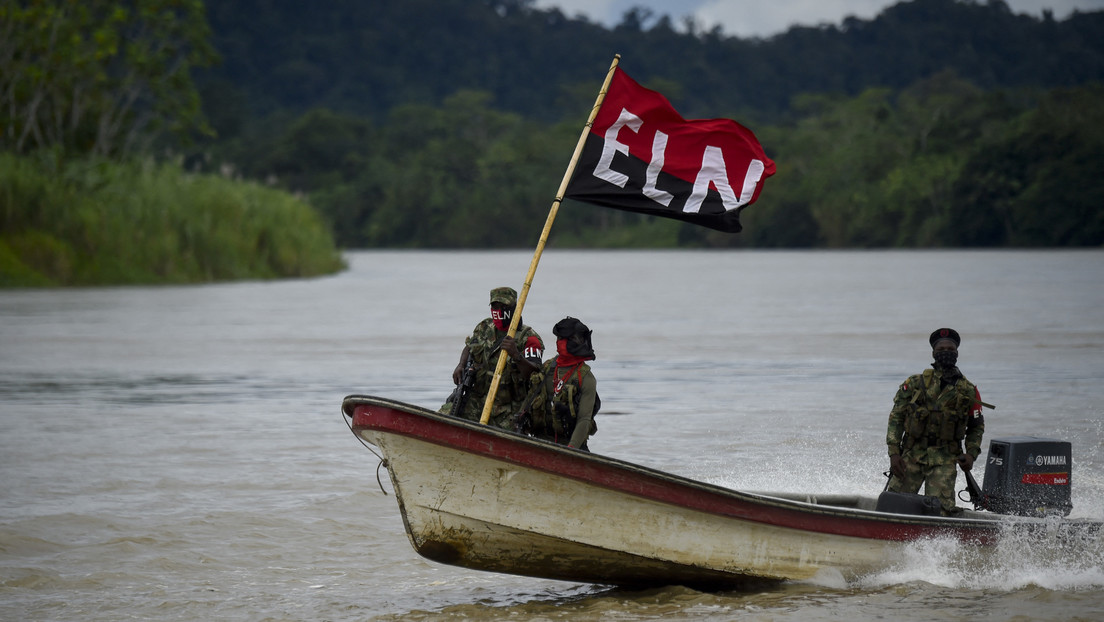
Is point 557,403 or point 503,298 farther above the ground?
point 503,298

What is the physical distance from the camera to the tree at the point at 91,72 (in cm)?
3719

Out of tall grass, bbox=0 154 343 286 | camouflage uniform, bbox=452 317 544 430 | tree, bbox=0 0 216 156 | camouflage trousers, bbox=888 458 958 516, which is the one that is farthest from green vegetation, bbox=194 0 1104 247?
camouflage trousers, bbox=888 458 958 516

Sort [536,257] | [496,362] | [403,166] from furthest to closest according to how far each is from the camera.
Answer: [403,166]
[496,362]
[536,257]

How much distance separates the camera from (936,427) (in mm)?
8305

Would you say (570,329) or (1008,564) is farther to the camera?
(1008,564)

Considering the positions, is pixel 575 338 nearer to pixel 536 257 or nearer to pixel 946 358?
pixel 536 257

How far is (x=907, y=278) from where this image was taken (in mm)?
49625

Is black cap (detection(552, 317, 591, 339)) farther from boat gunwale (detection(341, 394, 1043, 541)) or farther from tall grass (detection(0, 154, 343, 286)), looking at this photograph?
tall grass (detection(0, 154, 343, 286))

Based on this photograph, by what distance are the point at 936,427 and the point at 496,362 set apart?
8.88ft

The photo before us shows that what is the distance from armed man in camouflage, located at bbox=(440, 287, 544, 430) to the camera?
8406 millimetres

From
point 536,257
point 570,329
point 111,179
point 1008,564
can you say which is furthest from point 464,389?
point 111,179

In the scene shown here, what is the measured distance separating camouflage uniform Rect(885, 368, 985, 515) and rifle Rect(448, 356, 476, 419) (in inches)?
102

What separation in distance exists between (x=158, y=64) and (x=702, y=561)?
38.9 meters

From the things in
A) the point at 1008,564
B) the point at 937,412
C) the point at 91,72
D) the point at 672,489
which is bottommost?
the point at 1008,564
